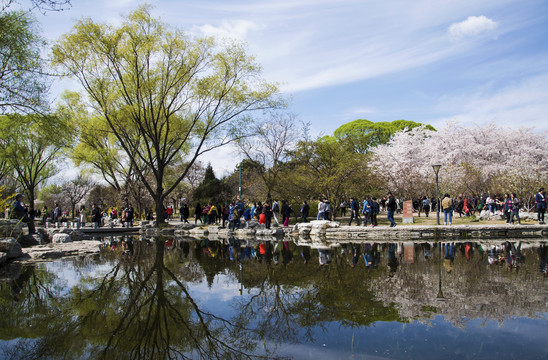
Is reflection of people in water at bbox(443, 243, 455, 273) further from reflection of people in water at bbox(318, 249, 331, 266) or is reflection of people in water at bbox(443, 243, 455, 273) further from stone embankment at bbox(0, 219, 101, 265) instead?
stone embankment at bbox(0, 219, 101, 265)

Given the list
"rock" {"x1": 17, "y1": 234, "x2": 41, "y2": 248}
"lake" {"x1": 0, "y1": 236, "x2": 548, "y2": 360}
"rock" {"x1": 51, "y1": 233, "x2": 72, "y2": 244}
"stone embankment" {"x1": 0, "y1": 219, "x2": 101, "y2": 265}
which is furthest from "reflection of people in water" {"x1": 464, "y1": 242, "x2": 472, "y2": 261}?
"rock" {"x1": 17, "y1": 234, "x2": 41, "y2": 248}

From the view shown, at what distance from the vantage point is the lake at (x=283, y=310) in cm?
434

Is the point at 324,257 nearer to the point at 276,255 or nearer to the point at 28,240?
the point at 276,255

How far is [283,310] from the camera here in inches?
228

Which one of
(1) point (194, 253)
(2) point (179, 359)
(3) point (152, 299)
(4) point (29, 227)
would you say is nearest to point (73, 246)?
(4) point (29, 227)

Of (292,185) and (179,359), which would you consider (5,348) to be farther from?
(292,185)

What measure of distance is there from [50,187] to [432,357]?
203 ft

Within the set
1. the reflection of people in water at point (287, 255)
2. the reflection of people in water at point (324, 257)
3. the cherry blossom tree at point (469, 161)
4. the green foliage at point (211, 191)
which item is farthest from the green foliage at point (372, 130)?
the reflection of people in water at point (324, 257)

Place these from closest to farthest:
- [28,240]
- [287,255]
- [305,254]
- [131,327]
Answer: [131,327]
[287,255]
[305,254]
[28,240]

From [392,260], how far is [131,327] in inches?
277

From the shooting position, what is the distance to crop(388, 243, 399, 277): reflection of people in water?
27.7ft

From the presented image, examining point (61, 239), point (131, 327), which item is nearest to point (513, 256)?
point (131, 327)

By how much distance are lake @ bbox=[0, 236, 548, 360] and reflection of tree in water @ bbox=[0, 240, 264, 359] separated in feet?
0.06

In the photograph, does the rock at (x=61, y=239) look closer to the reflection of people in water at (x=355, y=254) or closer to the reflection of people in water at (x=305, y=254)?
the reflection of people in water at (x=305, y=254)
